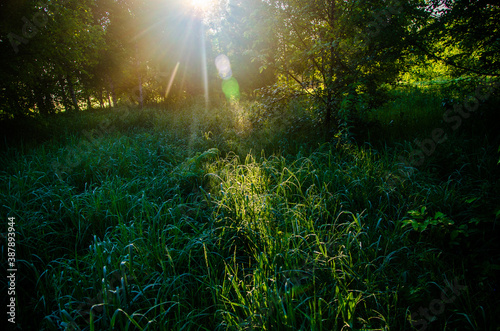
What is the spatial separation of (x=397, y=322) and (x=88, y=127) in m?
10.8

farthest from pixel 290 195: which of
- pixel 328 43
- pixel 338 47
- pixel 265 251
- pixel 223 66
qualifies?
pixel 223 66

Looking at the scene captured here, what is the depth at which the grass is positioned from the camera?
4.98 feet

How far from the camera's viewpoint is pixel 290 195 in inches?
114

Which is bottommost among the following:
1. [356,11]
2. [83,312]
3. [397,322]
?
[397,322]

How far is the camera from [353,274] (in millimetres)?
1751

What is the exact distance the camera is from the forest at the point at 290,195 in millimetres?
1601

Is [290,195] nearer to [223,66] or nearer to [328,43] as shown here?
[328,43]

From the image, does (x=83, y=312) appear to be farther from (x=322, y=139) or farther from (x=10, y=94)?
(x=10, y=94)

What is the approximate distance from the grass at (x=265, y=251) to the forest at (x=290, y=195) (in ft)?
0.06

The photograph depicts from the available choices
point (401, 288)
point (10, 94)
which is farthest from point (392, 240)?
point (10, 94)

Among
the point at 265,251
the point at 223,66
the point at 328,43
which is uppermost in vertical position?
the point at 223,66

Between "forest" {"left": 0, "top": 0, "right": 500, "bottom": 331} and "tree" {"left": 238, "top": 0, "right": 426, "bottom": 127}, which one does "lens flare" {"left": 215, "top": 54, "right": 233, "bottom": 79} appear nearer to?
"forest" {"left": 0, "top": 0, "right": 500, "bottom": 331}

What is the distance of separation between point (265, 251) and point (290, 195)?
1.07 m

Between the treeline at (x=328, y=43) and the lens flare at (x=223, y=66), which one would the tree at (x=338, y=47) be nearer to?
the treeline at (x=328, y=43)
